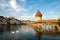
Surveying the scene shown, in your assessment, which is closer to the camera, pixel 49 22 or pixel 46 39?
pixel 46 39

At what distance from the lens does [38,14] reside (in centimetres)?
7231

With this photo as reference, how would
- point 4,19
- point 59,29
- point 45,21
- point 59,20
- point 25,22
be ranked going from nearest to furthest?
point 59,29 → point 59,20 → point 45,21 → point 25,22 → point 4,19

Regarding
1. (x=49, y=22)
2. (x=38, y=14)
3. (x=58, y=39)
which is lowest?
(x=58, y=39)

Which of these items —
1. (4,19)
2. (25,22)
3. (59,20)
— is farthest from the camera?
(4,19)

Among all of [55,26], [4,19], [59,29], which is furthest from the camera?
[4,19]

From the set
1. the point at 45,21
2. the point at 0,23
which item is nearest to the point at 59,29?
the point at 45,21

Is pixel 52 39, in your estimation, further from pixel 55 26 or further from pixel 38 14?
pixel 38 14

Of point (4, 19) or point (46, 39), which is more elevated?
point (4, 19)

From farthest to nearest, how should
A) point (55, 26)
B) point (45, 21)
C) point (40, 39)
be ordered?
point (45, 21) → point (55, 26) → point (40, 39)

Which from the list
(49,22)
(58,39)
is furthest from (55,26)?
(58,39)

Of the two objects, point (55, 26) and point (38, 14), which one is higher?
point (38, 14)

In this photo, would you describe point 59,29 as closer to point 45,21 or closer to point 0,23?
point 45,21

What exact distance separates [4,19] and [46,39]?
50064mm

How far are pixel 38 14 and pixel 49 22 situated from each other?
1779cm
